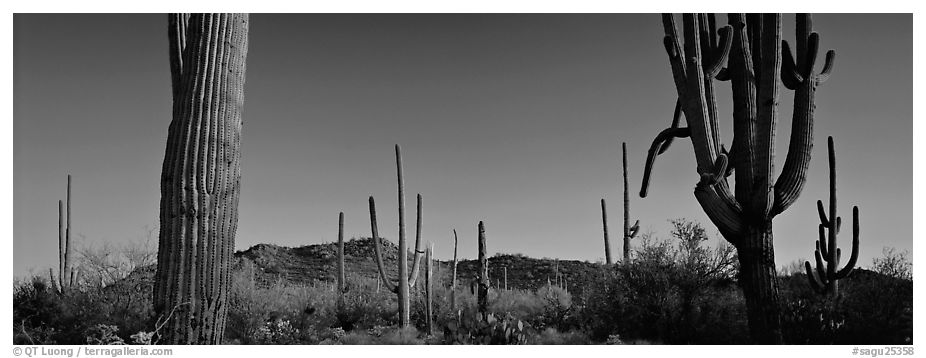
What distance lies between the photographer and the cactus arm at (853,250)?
8758 millimetres

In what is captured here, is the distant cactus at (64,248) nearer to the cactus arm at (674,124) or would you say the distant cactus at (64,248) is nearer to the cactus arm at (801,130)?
the cactus arm at (674,124)

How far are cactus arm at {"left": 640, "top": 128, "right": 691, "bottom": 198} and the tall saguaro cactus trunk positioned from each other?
14.6ft

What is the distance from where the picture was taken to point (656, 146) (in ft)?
27.3

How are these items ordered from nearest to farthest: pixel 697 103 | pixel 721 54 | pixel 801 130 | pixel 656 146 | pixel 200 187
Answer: pixel 200 187
pixel 801 130
pixel 697 103
pixel 721 54
pixel 656 146

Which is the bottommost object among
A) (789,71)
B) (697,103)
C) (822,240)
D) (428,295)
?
(428,295)

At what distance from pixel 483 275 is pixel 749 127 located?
15.7 ft

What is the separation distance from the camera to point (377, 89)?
10.8m

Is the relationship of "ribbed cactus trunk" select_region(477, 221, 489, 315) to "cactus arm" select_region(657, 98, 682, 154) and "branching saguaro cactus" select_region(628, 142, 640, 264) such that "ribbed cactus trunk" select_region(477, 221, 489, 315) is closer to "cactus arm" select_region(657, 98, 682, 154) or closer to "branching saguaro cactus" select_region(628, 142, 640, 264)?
"branching saguaro cactus" select_region(628, 142, 640, 264)

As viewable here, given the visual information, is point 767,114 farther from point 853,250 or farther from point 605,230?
point 605,230

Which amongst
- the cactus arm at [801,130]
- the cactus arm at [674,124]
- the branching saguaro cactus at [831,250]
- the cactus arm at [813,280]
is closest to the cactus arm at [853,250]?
the branching saguaro cactus at [831,250]

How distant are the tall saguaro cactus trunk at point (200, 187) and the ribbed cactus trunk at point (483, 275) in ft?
19.4

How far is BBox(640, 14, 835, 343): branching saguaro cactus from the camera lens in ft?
24.7

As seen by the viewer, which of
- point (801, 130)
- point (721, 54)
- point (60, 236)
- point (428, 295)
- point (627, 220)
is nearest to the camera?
point (801, 130)

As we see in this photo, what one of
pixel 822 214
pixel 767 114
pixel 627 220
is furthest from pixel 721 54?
pixel 627 220
